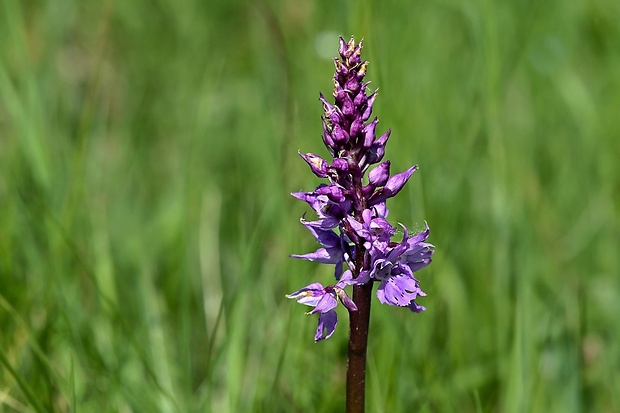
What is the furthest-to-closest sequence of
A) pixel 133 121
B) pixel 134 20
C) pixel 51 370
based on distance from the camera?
pixel 134 20 < pixel 133 121 < pixel 51 370

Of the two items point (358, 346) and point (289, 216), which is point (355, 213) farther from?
point (289, 216)

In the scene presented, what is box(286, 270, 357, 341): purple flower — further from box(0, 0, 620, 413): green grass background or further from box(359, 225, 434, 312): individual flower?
box(0, 0, 620, 413): green grass background

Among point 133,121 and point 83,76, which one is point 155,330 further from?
point 83,76

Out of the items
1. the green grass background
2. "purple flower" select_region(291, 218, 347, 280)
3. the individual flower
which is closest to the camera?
the individual flower

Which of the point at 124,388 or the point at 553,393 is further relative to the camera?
the point at 553,393

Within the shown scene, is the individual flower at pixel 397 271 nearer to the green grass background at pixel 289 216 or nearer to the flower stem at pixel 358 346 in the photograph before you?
the flower stem at pixel 358 346

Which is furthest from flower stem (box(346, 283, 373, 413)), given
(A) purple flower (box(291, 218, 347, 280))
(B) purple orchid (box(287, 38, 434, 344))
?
(A) purple flower (box(291, 218, 347, 280))

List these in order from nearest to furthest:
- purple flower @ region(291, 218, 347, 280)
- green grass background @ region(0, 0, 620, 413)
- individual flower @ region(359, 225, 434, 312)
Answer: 1. individual flower @ region(359, 225, 434, 312)
2. purple flower @ region(291, 218, 347, 280)
3. green grass background @ region(0, 0, 620, 413)

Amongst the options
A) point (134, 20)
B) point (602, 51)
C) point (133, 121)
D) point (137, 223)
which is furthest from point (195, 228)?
Result: point (602, 51)
